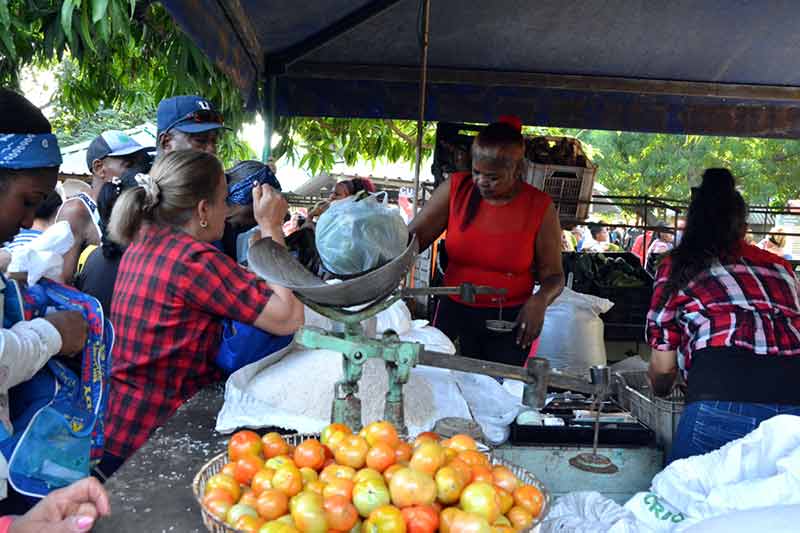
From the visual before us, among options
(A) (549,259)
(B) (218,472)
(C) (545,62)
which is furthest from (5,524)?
(C) (545,62)

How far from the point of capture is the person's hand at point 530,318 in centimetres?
281

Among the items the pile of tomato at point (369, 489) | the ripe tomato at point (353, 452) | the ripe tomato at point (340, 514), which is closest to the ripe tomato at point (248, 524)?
the pile of tomato at point (369, 489)

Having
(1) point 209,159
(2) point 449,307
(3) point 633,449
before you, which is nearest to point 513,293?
(2) point 449,307

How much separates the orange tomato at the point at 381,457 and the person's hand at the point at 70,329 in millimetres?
804

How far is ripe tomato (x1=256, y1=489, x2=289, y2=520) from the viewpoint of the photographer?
3.95 ft

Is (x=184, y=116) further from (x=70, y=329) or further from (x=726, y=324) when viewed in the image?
(x=726, y=324)

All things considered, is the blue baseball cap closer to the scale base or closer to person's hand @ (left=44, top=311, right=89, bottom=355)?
person's hand @ (left=44, top=311, right=89, bottom=355)

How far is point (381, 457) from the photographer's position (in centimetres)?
130

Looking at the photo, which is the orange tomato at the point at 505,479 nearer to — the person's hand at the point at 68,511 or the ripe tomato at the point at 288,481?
the ripe tomato at the point at 288,481

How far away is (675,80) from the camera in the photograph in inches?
187

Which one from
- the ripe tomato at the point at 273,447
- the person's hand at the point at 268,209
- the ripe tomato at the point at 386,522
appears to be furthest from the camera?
the person's hand at the point at 268,209

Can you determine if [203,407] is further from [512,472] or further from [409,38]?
[409,38]

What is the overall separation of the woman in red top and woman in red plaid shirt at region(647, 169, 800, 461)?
625mm

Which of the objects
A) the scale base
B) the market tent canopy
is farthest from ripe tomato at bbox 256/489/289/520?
the market tent canopy
